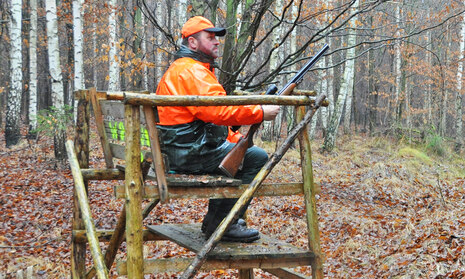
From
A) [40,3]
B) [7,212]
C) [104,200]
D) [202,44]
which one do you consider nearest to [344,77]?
[104,200]

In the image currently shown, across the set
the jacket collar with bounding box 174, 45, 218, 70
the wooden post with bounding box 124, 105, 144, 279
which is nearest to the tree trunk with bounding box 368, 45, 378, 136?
the jacket collar with bounding box 174, 45, 218, 70

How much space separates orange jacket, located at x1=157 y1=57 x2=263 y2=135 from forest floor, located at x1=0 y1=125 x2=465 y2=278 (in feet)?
11.5

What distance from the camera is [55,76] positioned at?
13.8 metres

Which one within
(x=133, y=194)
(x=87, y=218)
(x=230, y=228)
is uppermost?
(x=133, y=194)

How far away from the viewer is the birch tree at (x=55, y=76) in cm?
1252

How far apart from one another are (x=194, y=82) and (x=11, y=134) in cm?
1348

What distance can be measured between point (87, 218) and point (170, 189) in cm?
99

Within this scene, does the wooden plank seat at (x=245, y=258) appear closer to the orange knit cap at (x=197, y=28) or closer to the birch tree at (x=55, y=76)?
the orange knit cap at (x=197, y=28)

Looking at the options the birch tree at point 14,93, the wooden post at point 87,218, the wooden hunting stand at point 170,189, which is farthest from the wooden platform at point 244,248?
the birch tree at point 14,93

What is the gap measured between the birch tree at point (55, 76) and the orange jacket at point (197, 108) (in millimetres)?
9153

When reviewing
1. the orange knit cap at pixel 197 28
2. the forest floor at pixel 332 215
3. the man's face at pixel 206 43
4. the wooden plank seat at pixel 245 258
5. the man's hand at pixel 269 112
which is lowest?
the forest floor at pixel 332 215

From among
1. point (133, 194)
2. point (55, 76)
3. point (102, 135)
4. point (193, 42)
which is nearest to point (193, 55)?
point (193, 42)

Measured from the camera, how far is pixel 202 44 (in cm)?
445

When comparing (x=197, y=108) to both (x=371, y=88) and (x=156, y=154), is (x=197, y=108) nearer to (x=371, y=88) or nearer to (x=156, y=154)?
(x=156, y=154)
